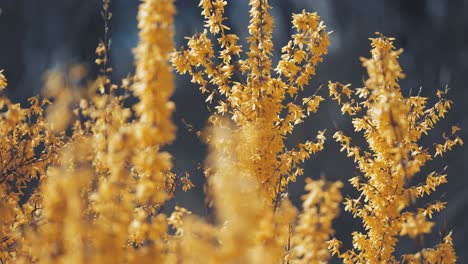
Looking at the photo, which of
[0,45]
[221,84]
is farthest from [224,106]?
[0,45]

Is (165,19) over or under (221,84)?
under

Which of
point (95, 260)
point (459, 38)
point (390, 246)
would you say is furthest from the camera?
point (459, 38)

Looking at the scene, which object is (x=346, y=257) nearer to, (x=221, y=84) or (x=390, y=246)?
(x=390, y=246)

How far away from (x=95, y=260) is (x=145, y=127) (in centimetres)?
54

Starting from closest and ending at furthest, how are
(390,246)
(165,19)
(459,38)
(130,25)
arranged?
1. (165,19)
2. (390,246)
3. (459,38)
4. (130,25)

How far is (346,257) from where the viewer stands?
4.93 meters

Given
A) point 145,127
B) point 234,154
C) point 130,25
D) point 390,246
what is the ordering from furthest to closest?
point 130,25
point 390,246
point 234,154
point 145,127

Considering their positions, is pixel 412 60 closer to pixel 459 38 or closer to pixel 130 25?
pixel 459 38

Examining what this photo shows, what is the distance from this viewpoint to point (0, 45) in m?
7.75

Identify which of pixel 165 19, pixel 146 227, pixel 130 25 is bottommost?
pixel 146 227

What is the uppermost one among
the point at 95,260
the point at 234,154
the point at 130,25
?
the point at 130,25

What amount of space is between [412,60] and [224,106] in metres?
3.26

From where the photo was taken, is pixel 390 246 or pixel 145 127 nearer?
pixel 145 127

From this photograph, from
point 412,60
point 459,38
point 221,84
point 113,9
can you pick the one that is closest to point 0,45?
point 113,9
